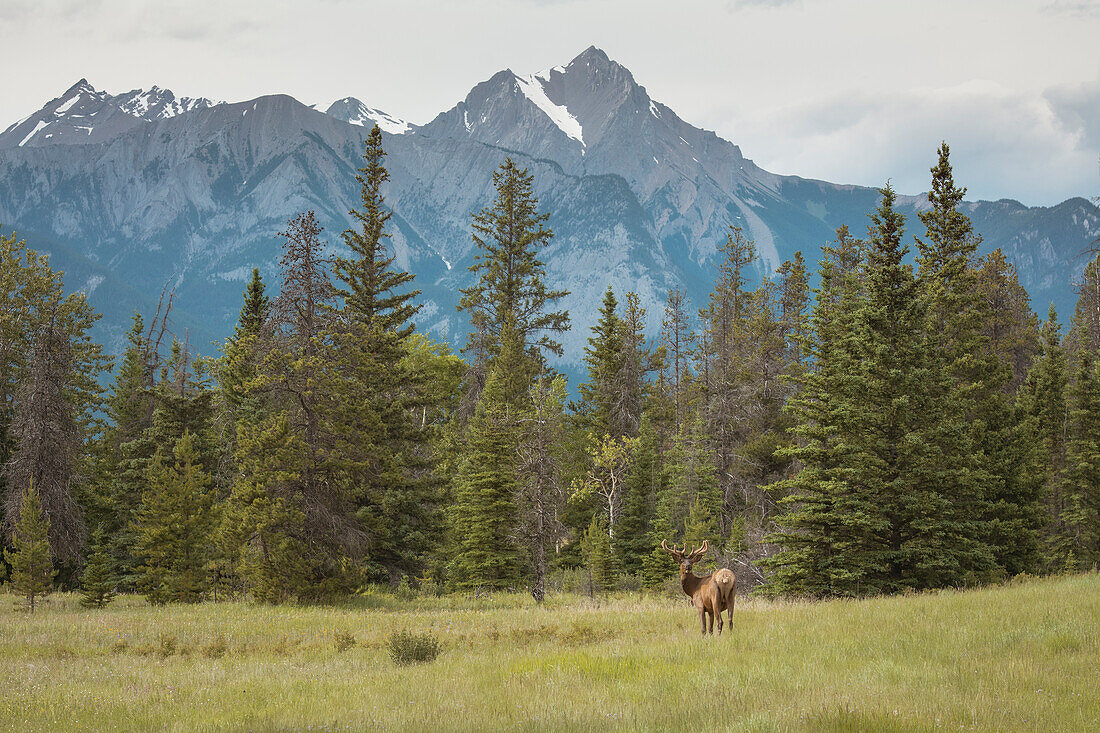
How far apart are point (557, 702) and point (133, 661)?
29.7ft

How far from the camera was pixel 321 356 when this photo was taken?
25.5m

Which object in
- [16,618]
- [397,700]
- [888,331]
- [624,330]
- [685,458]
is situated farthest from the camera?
[624,330]

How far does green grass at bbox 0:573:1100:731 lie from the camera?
24.6 feet

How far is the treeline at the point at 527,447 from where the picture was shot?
22531 millimetres

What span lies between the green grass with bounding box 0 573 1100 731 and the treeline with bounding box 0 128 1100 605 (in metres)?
5.92

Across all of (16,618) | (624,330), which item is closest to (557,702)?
(16,618)

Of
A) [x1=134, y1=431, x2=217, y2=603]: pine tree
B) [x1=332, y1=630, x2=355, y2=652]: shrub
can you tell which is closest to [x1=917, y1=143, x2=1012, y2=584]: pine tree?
[x1=332, y1=630, x2=355, y2=652]: shrub

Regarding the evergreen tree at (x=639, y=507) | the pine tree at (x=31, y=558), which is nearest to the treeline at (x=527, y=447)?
the pine tree at (x=31, y=558)

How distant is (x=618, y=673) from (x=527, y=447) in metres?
23.1

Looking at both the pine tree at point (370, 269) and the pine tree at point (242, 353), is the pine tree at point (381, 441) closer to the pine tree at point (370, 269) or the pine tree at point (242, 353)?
the pine tree at point (370, 269)

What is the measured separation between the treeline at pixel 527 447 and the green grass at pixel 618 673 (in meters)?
5.92

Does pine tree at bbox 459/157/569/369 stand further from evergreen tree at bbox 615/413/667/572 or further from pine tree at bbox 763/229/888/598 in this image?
pine tree at bbox 763/229/888/598

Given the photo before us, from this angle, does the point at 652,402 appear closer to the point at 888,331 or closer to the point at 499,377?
the point at 499,377

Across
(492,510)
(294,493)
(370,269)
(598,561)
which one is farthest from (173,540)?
(598,561)
